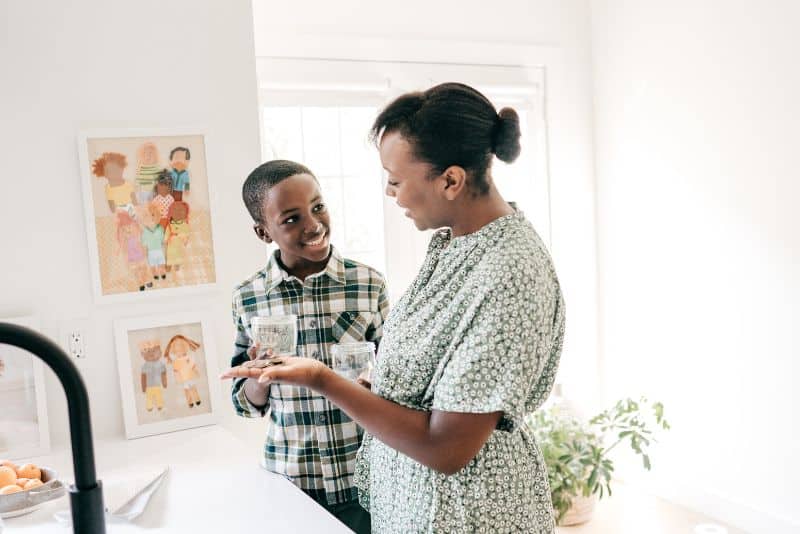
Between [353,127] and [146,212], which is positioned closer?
[146,212]

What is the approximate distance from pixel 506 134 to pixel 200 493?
0.94 metres

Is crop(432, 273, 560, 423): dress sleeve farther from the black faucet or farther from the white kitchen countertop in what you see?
the black faucet

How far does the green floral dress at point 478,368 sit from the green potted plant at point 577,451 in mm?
1704

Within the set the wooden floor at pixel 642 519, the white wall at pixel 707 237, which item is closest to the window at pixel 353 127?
the white wall at pixel 707 237

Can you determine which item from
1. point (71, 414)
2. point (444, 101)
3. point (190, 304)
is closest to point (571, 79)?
point (190, 304)

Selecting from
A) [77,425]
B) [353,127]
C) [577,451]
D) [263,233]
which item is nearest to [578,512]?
[577,451]

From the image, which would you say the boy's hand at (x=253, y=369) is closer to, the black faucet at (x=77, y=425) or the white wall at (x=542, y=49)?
the black faucet at (x=77, y=425)

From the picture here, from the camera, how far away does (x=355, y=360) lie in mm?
1374

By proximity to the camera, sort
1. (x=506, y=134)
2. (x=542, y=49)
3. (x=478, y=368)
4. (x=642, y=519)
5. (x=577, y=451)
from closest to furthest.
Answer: (x=478, y=368)
(x=506, y=134)
(x=577, y=451)
(x=642, y=519)
(x=542, y=49)

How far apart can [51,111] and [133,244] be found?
0.41 m

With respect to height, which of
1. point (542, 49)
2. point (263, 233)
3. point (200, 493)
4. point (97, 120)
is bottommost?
point (200, 493)

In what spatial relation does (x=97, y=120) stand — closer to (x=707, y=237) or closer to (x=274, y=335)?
(x=274, y=335)

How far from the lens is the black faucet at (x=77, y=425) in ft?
1.85

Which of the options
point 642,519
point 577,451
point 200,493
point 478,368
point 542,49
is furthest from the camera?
point 542,49
